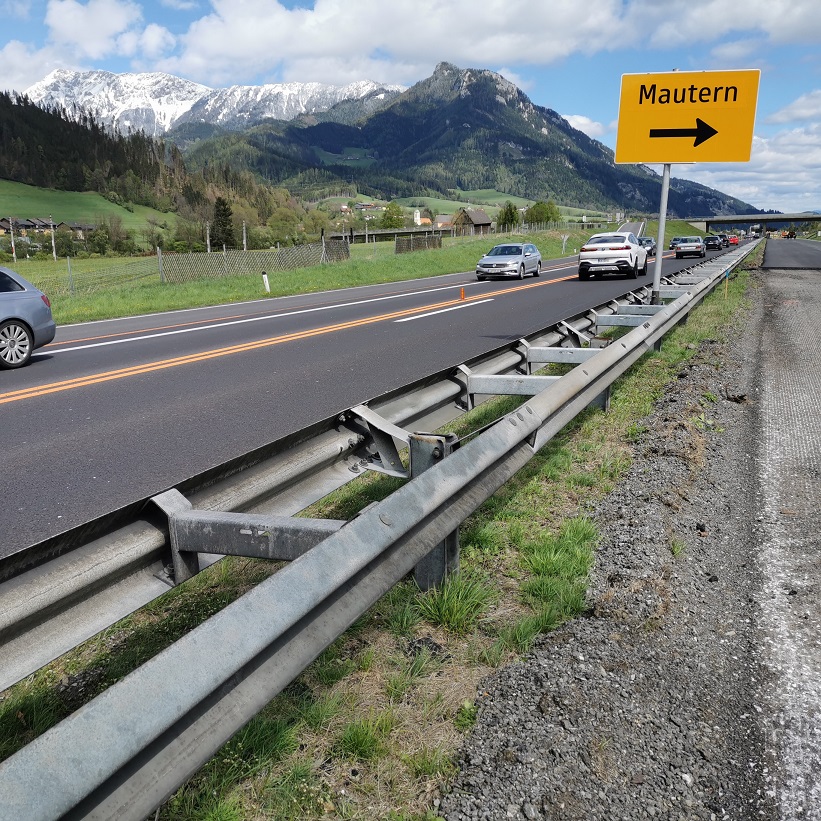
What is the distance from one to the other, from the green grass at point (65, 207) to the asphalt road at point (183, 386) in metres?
142

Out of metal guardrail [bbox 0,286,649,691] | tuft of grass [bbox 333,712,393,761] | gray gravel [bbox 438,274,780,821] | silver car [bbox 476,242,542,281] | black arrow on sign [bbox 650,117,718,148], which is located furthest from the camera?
silver car [bbox 476,242,542,281]

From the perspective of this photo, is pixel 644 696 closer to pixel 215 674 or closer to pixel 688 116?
pixel 215 674

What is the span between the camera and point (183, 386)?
8.09 m

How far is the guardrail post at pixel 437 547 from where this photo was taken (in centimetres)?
305

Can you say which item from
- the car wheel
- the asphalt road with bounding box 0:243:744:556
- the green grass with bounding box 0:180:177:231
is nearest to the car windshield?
the asphalt road with bounding box 0:243:744:556

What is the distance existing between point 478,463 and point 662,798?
1368 mm

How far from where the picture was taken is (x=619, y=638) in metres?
2.87

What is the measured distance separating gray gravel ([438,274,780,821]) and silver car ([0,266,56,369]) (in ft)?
29.7

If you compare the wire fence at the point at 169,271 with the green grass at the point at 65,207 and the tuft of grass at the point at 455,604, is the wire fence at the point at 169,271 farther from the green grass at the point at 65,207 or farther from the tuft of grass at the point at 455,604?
the green grass at the point at 65,207

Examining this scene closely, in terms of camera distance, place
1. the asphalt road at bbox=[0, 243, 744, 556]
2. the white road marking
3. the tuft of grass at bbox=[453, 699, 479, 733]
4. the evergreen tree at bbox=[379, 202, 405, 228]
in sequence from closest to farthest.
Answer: the tuft of grass at bbox=[453, 699, 479, 733] < the asphalt road at bbox=[0, 243, 744, 556] < the white road marking < the evergreen tree at bbox=[379, 202, 405, 228]

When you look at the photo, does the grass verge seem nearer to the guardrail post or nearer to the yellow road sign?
the yellow road sign

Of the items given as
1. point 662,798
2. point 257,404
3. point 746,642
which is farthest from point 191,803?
point 257,404

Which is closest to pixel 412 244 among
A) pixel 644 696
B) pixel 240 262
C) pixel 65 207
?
pixel 240 262

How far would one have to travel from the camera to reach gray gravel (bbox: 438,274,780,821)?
2.06 m
